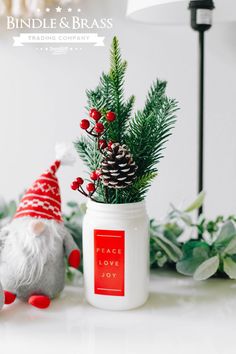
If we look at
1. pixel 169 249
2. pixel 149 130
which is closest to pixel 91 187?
pixel 149 130

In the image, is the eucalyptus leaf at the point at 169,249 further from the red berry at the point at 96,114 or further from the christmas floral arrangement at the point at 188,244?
the red berry at the point at 96,114

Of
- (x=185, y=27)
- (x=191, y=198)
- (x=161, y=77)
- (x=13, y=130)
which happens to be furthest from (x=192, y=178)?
(x=13, y=130)

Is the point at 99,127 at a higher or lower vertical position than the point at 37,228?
higher

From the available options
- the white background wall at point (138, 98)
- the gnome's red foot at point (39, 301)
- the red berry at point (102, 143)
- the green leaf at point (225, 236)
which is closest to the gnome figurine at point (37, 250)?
the gnome's red foot at point (39, 301)

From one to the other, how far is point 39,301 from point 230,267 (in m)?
0.34

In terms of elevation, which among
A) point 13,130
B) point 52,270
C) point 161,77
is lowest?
point 52,270

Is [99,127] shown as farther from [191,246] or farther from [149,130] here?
[191,246]

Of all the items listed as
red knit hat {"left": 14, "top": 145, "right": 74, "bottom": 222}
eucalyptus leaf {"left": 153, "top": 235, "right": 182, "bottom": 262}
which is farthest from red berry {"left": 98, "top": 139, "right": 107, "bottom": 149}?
eucalyptus leaf {"left": 153, "top": 235, "right": 182, "bottom": 262}

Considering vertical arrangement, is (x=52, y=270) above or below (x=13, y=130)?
below

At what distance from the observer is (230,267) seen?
0.95m

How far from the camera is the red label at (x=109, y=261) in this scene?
831 millimetres

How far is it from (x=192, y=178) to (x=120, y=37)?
38 centimetres

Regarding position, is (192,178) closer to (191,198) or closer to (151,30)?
(191,198)

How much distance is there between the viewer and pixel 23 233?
877 mm
